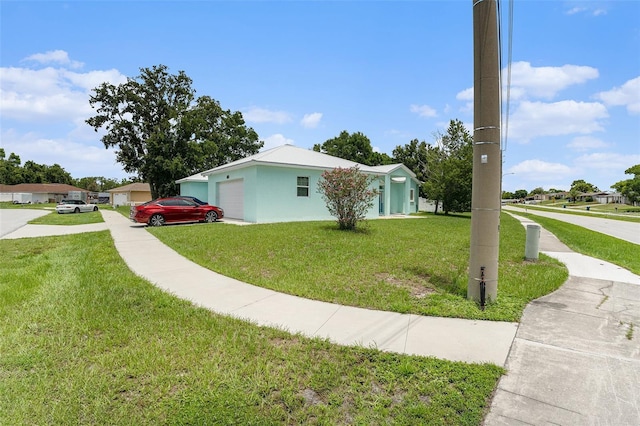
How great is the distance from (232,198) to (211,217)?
2.56 m

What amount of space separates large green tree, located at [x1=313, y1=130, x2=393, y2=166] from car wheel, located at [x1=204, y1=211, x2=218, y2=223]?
103ft

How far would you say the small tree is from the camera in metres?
11.8

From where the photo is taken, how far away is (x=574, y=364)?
313cm

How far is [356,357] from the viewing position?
3.25m

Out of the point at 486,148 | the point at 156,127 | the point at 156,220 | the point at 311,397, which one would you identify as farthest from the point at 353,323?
the point at 156,127

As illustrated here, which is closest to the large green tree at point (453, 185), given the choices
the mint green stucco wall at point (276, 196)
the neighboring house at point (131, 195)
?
the mint green stucco wall at point (276, 196)

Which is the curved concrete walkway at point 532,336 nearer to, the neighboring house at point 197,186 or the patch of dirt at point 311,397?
the patch of dirt at point 311,397

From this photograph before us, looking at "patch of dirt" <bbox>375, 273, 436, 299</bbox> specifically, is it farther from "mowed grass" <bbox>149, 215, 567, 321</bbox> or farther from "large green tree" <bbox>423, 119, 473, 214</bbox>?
"large green tree" <bbox>423, 119, 473, 214</bbox>

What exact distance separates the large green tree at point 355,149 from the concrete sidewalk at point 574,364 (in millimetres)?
42661

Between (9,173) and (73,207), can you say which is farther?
(9,173)

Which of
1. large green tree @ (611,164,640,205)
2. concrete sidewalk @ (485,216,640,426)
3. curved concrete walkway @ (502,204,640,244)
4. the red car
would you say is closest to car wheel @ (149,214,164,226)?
the red car

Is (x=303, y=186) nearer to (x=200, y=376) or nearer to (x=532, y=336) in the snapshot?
(x=532, y=336)

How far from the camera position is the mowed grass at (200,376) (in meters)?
2.42

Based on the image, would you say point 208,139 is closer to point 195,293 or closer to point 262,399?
point 195,293
